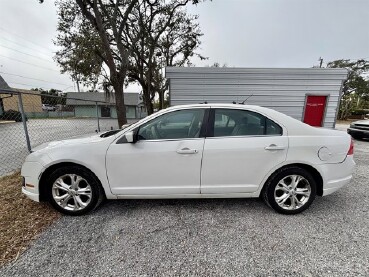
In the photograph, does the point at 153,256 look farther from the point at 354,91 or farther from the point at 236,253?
the point at 354,91

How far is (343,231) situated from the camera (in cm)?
249

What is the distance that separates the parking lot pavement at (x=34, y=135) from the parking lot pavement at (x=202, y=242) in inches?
109

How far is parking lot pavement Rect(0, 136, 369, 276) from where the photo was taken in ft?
6.27

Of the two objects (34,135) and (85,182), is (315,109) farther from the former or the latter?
(34,135)

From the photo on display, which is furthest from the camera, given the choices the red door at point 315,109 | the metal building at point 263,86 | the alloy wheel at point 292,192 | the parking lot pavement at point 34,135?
the red door at point 315,109

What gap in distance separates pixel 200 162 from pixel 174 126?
26.2 inches

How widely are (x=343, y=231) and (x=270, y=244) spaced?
1061mm

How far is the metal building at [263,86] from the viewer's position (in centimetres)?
789

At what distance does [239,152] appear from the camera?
266cm

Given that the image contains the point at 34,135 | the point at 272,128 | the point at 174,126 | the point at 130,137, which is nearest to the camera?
the point at 130,137

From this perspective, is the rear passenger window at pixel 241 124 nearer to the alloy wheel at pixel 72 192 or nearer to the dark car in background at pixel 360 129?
the alloy wheel at pixel 72 192

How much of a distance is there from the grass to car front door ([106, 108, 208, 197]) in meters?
1.03

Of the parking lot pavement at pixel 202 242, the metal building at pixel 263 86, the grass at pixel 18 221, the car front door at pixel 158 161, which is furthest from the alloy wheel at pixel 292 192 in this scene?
the metal building at pixel 263 86

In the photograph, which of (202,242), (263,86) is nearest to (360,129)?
(263,86)
